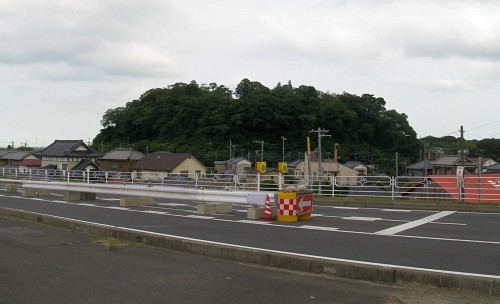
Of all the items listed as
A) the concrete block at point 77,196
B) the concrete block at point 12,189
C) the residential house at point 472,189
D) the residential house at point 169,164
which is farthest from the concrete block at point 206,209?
the residential house at point 169,164

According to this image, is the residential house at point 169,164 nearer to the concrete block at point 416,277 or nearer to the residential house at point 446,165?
the residential house at point 446,165

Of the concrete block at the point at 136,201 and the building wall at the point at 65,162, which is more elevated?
the building wall at the point at 65,162

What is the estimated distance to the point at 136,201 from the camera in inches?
721

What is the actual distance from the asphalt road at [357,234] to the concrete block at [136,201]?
1461mm

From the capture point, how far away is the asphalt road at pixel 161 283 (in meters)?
5.40

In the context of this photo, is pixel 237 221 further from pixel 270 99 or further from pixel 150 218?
pixel 270 99

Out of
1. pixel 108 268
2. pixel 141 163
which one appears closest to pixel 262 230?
pixel 108 268

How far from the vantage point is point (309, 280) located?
6.37m

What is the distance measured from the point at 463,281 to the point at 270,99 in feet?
351

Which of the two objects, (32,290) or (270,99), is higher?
(270,99)

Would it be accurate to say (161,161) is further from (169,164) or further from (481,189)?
(481,189)

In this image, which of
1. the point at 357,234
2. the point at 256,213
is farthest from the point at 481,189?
the point at 357,234

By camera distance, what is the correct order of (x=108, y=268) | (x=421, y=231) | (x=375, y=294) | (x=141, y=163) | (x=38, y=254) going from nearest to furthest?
(x=375, y=294) < (x=108, y=268) < (x=38, y=254) < (x=421, y=231) < (x=141, y=163)

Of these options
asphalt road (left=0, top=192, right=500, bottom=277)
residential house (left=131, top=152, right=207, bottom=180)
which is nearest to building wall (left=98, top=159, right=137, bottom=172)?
residential house (left=131, top=152, right=207, bottom=180)
